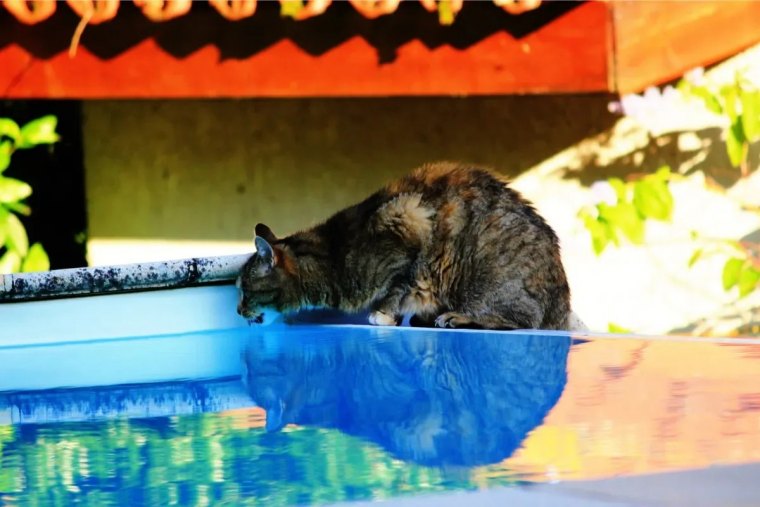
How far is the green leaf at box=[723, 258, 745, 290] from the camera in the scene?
18.7ft

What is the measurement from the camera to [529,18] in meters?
5.43

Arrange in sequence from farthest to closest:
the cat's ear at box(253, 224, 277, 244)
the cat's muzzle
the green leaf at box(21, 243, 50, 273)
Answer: the green leaf at box(21, 243, 50, 273), the cat's ear at box(253, 224, 277, 244), the cat's muzzle

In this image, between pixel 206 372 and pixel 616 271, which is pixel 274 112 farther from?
pixel 206 372

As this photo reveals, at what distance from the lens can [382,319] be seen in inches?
150

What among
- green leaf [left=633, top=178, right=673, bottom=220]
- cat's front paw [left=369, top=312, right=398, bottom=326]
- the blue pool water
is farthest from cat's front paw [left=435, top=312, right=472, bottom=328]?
green leaf [left=633, top=178, right=673, bottom=220]

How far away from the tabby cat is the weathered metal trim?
31 cm

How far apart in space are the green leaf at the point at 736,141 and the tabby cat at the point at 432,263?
2.14m

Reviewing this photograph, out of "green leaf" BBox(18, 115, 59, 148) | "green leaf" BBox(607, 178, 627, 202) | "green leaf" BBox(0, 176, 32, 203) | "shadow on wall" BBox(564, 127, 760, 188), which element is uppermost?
"green leaf" BBox(18, 115, 59, 148)

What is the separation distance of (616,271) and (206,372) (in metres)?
4.29

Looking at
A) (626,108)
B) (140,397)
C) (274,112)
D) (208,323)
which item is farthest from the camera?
(274,112)

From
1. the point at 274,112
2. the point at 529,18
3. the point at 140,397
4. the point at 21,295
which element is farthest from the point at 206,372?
the point at 274,112

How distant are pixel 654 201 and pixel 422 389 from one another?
12.7 ft

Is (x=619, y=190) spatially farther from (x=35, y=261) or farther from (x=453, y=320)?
(x=35, y=261)

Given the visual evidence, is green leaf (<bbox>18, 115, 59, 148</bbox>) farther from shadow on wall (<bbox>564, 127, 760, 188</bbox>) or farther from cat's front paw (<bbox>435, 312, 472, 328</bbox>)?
shadow on wall (<bbox>564, 127, 760, 188</bbox>)
